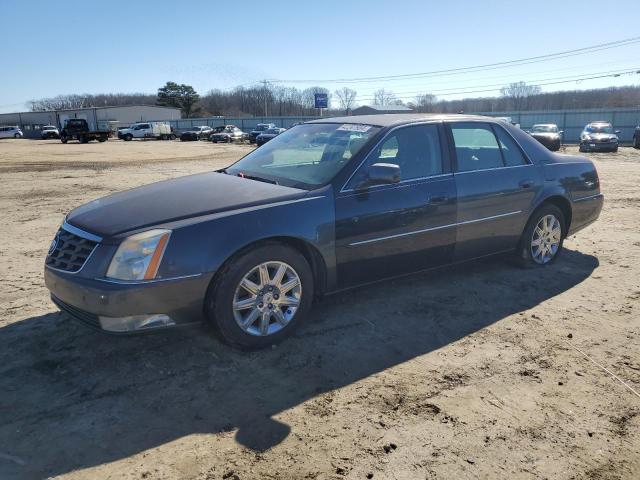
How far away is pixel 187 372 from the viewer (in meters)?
3.35

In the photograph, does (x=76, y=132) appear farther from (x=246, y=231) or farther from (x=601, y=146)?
(x=246, y=231)

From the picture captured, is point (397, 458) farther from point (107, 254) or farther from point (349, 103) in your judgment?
point (349, 103)

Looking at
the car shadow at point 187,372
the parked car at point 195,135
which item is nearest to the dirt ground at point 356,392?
the car shadow at point 187,372

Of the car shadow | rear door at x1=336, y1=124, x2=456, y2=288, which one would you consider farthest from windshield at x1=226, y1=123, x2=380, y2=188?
the car shadow

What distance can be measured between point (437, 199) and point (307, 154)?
123cm

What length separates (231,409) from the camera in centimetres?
295

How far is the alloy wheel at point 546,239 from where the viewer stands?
17.9 ft

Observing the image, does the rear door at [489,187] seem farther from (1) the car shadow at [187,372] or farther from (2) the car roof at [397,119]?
(1) the car shadow at [187,372]

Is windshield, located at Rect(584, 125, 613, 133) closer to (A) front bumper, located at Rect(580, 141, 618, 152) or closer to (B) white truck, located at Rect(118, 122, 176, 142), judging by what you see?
(A) front bumper, located at Rect(580, 141, 618, 152)

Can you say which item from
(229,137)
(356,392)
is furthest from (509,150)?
(229,137)

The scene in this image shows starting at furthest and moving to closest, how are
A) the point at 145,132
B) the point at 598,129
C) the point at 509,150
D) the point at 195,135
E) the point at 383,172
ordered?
the point at 145,132 < the point at 195,135 < the point at 598,129 < the point at 509,150 < the point at 383,172

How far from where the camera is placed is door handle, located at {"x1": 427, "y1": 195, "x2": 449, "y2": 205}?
442 centimetres

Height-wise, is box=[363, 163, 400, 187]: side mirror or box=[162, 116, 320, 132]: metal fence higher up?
box=[162, 116, 320, 132]: metal fence

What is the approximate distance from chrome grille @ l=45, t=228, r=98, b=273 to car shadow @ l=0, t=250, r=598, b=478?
0.63 meters
